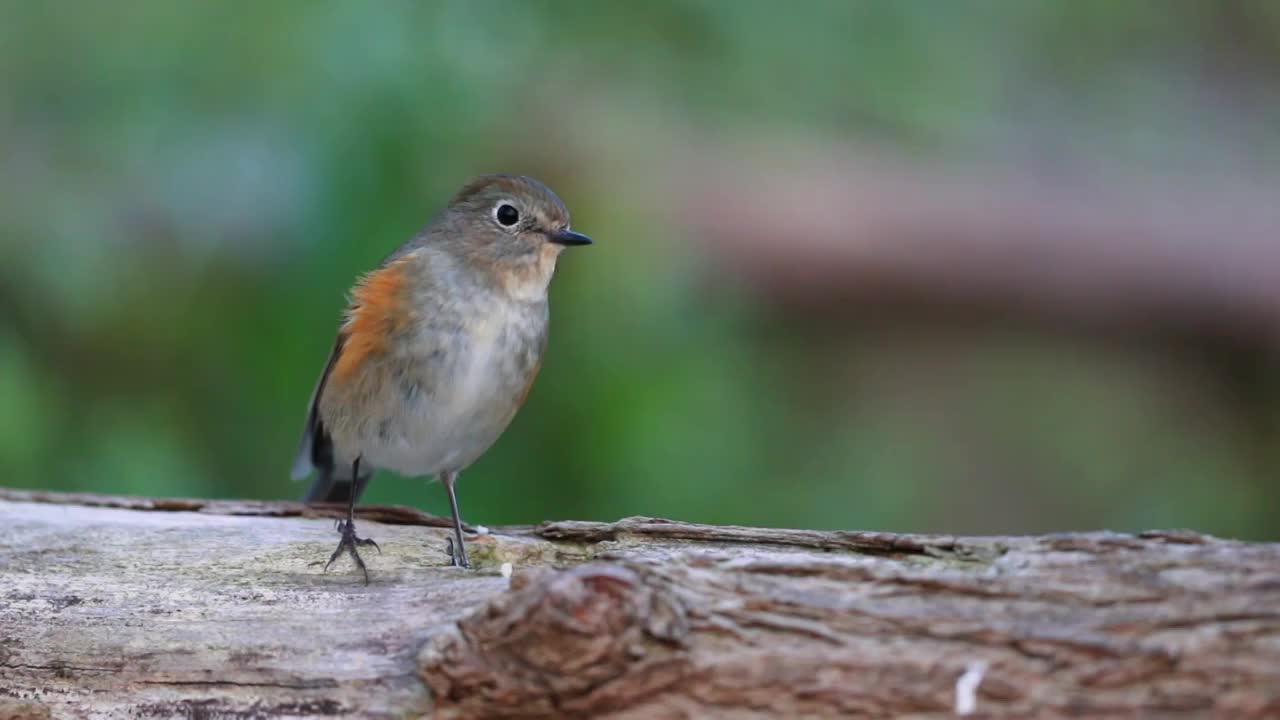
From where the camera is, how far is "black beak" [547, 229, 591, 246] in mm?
4004

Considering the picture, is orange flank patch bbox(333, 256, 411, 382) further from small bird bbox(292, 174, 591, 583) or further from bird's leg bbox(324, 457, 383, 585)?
bird's leg bbox(324, 457, 383, 585)

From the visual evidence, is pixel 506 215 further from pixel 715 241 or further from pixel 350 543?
pixel 715 241

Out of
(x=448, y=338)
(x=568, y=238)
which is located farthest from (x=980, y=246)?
(x=448, y=338)

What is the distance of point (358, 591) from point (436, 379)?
92cm

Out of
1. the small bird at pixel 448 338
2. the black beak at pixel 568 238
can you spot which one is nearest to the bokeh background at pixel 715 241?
the small bird at pixel 448 338

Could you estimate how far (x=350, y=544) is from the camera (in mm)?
3355

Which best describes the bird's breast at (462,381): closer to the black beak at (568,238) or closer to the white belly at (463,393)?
the white belly at (463,393)

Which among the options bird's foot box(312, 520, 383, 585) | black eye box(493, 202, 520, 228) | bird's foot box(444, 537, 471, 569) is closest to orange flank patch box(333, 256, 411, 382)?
black eye box(493, 202, 520, 228)

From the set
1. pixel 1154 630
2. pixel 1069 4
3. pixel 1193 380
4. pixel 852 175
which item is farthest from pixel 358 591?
pixel 1069 4

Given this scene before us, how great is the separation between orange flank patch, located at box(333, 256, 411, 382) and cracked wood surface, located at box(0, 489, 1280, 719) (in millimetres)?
914

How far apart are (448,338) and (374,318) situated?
0.72 ft

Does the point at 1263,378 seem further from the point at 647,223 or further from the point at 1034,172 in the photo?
the point at 647,223

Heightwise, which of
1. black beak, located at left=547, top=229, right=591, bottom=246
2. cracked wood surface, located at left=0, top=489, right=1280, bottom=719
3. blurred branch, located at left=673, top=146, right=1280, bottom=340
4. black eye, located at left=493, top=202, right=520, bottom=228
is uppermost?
blurred branch, located at left=673, top=146, right=1280, bottom=340

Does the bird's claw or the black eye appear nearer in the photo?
the bird's claw
